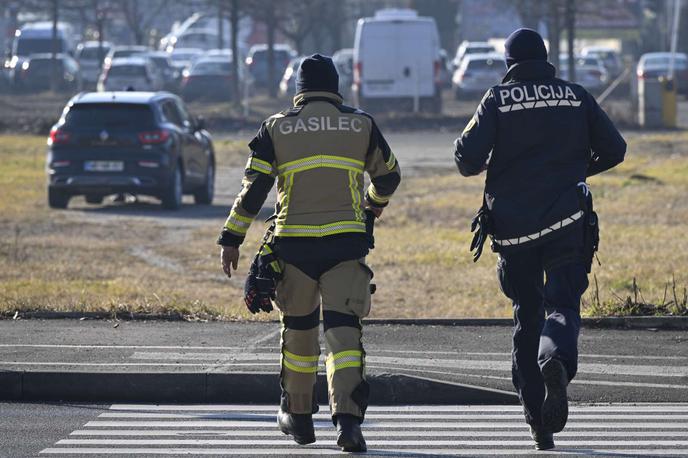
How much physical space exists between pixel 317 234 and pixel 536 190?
951 mm

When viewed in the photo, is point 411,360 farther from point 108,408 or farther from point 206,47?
point 206,47

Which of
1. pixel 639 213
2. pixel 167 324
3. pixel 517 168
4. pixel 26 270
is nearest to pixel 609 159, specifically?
pixel 517 168

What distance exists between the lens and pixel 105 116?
20766mm

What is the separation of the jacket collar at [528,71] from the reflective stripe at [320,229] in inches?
36.3

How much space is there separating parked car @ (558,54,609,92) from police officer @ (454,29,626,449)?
1685 inches

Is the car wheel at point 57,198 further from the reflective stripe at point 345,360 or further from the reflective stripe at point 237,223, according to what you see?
the reflective stripe at point 345,360

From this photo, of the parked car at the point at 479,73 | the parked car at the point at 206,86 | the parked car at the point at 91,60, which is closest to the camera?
the parked car at the point at 479,73

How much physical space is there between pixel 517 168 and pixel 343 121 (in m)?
0.77

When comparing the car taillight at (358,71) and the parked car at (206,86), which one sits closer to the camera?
the car taillight at (358,71)

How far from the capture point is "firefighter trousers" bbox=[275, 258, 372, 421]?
22.2 feet

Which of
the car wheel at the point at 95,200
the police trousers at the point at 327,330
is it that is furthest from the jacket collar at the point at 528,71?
the car wheel at the point at 95,200

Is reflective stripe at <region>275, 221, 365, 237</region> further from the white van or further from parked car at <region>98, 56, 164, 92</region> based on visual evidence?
parked car at <region>98, 56, 164, 92</region>

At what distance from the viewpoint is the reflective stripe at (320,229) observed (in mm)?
6805

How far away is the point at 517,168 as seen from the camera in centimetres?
686
